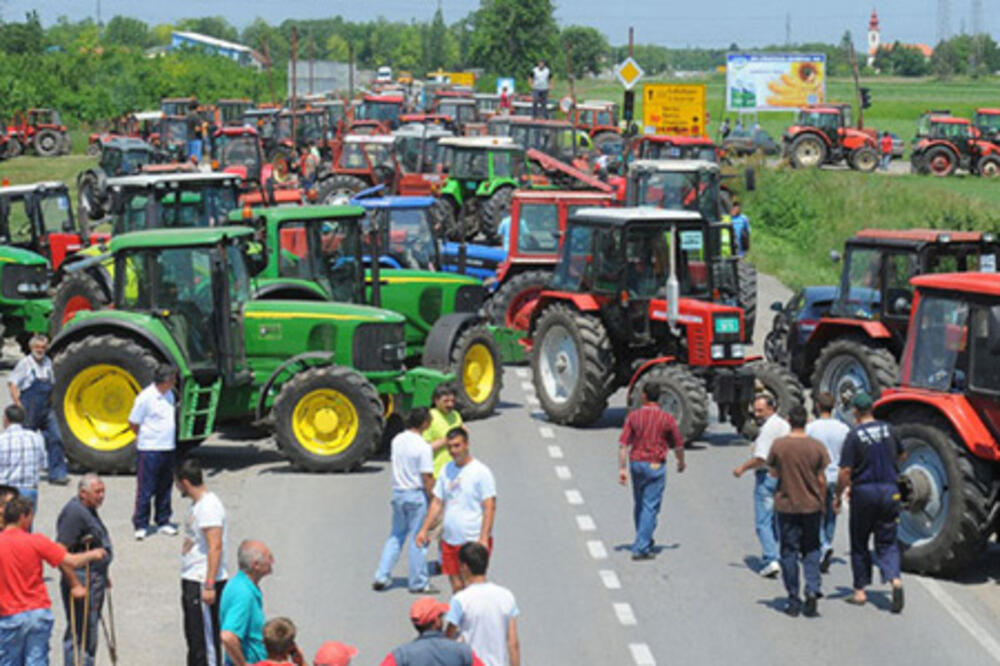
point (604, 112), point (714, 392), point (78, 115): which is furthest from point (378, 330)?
point (78, 115)

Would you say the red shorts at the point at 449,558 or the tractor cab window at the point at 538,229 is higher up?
the tractor cab window at the point at 538,229

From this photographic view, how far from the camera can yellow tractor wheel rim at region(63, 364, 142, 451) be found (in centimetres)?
1988

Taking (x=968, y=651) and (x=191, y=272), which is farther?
(x=191, y=272)

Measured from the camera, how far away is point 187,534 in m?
12.7

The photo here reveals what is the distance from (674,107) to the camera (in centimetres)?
4806

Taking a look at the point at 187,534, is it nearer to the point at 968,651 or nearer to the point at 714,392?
the point at 968,651

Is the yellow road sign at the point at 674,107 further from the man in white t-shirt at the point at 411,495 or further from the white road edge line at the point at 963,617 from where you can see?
the man in white t-shirt at the point at 411,495

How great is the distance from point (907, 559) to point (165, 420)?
6879 millimetres

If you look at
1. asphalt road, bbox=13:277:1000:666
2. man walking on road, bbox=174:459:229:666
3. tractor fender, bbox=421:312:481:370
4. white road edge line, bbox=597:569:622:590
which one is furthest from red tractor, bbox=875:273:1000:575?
tractor fender, bbox=421:312:481:370

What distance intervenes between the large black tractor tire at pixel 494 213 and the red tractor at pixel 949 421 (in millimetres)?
22082

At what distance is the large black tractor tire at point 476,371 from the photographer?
2261 centimetres

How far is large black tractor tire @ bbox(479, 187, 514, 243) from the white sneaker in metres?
22.4

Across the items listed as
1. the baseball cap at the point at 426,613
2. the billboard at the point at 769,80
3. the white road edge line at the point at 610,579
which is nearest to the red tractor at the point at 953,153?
the billboard at the point at 769,80

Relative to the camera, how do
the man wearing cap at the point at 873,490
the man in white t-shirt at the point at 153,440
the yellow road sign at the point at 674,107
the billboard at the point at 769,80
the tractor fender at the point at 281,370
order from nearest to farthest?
1. the man wearing cap at the point at 873,490
2. the man in white t-shirt at the point at 153,440
3. the tractor fender at the point at 281,370
4. the yellow road sign at the point at 674,107
5. the billboard at the point at 769,80
